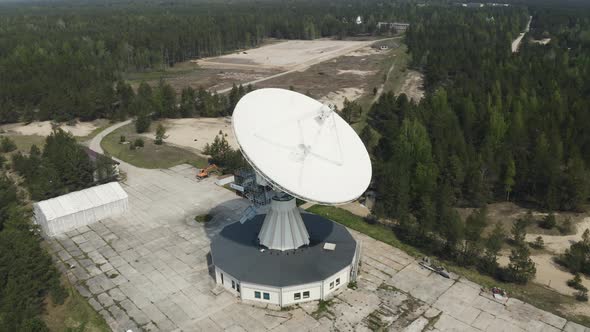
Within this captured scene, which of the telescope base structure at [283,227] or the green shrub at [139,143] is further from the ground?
the telescope base structure at [283,227]

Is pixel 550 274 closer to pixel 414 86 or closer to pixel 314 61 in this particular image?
pixel 414 86

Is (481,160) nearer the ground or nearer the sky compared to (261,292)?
nearer the sky

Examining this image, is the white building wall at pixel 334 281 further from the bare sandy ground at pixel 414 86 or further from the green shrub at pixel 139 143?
the bare sandy ground at pixel 414 86

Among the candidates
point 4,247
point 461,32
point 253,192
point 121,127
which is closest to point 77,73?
point 121,127

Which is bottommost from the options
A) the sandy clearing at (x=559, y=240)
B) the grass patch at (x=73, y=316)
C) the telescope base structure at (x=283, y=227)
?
the sandy clearing at (x=559, y=240)

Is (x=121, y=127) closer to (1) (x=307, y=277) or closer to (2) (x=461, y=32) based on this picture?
(1) (x=307, y=277)

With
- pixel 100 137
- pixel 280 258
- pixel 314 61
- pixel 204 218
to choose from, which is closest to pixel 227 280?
pixel 280 258

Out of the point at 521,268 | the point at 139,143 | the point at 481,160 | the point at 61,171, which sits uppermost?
the point at 481,160

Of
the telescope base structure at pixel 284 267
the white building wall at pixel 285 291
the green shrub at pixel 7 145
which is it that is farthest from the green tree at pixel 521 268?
the green shrub at pixel 7 145
